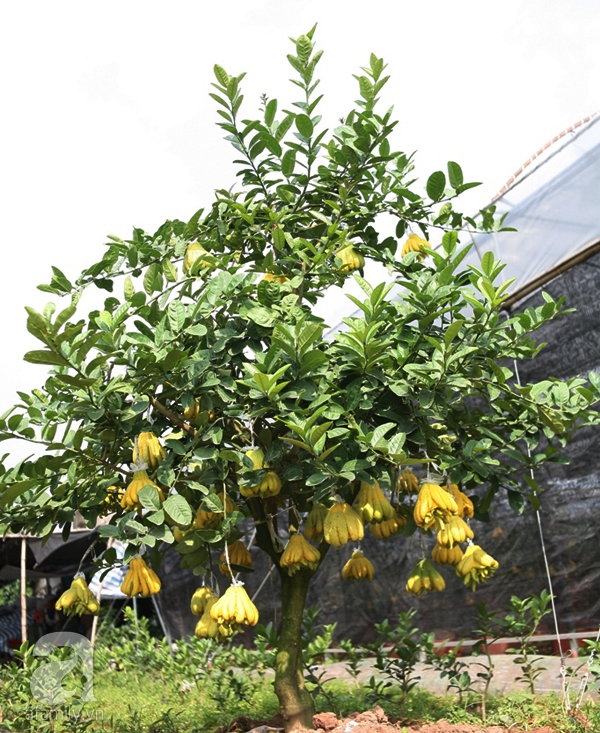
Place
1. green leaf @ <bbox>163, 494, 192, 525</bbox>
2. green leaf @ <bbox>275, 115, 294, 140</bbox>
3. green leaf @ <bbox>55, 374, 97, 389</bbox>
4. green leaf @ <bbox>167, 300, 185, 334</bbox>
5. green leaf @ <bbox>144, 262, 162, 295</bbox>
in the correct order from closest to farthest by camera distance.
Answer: green leaf @ <bbox>55, 374, 97, 389</bbox> < green leaf @ <bbox>163, 494, 192, 525</bbox> < green leaf @ <bbox>167, 300, 185, 334</bbox> < green leaf @ <bbox>144, 262, 162, 295</bbox> < green leaf @ <bbox>275, 115, 294, 140</bbox>

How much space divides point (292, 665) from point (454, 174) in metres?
2.05

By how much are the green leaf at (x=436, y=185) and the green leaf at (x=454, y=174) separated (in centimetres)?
3

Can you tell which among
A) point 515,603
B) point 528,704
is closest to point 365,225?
point 515,603

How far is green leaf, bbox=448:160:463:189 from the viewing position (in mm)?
2869

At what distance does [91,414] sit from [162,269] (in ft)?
2.45

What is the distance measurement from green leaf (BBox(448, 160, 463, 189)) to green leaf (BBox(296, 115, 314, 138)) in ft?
1.81

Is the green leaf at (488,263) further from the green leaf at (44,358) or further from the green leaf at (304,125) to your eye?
the green leaf at (44,358)

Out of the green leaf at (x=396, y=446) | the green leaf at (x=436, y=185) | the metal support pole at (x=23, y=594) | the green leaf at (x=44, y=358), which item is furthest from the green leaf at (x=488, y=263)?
the metal support pole at (x=23, y=594)

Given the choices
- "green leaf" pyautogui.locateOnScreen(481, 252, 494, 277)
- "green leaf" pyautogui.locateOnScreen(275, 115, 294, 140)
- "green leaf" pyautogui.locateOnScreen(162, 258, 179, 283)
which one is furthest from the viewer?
"green leaf" pyautogui.locateOnScreen(275, 115, 294, 140)

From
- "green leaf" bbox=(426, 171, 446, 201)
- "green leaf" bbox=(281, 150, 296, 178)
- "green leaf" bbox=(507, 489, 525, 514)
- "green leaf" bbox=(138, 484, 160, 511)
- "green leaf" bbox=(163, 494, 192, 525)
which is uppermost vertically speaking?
"green leaf" bbox=(281, 150, 296, 178)

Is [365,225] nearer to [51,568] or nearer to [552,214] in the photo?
[552,214]

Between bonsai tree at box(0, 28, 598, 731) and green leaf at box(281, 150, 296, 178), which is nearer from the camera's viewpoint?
bonsai tree at box(0, 28, 598, 731)

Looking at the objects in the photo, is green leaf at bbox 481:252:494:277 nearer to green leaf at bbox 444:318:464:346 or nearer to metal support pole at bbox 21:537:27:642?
green leaf at bbox 444:318:464:346

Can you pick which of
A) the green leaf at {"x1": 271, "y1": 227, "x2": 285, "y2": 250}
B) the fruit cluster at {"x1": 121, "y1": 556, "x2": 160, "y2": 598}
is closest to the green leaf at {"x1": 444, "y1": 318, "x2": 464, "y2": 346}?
the green leaf at {"x1": 271, "y1": 227, "x2": 285, "y2": 250}
